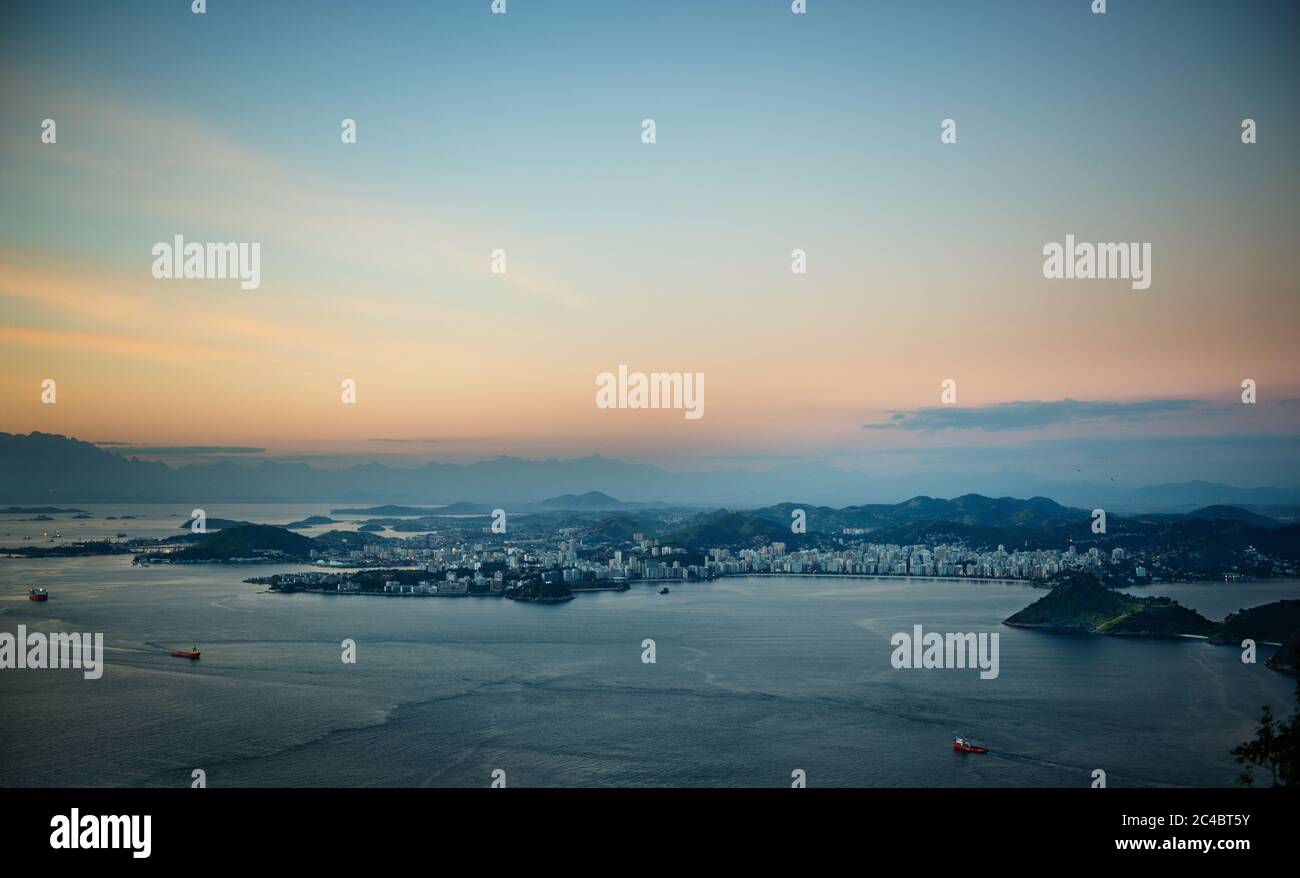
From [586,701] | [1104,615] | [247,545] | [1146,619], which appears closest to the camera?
[586,701]

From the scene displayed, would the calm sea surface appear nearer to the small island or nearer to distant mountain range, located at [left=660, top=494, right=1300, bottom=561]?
the small island

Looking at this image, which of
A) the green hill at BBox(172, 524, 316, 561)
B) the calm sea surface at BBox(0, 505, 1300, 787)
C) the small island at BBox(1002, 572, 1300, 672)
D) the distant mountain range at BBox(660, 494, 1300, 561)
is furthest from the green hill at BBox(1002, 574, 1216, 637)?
the green hill at BBox(172, 524, 316, 561)

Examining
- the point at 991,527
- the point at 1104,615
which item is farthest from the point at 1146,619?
the point at 991,527

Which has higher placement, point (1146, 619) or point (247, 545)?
point (247, 545)

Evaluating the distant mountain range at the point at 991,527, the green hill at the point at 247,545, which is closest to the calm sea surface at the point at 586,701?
the green hill at the point at 247,545

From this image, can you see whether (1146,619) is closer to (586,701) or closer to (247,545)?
(586,701)

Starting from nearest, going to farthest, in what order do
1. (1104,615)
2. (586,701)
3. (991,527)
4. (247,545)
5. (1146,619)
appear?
(586,701)
(1146,619)
(1104,615)
(247,545)
(991,527)
